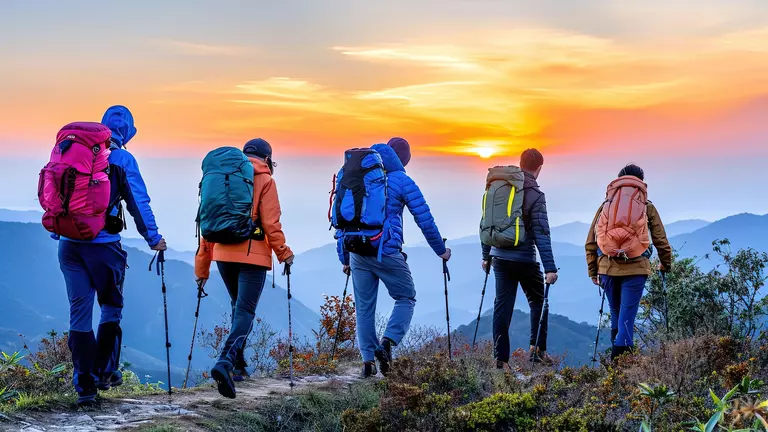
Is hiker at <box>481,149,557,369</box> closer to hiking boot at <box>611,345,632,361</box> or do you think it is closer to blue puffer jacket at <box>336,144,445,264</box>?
hiking boot at <box>611,345,632,361</box>

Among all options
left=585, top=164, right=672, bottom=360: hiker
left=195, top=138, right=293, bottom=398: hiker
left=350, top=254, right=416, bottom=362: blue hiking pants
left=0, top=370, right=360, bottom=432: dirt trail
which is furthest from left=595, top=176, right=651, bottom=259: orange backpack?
left=195, top=138, right=293, bottom=398: hiker

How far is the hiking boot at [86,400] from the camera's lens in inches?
287

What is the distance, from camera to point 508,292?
9.73 meters

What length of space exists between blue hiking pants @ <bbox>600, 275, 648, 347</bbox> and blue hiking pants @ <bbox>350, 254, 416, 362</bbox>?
2532 mm

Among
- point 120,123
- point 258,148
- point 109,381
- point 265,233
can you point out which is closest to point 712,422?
point 265,233

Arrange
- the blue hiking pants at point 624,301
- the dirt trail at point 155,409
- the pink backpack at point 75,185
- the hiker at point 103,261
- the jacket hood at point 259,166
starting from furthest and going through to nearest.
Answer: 1. the blue hiking pants at point 624,301
2. the jacket hood at point 259,166
3. the hiker at point 103,261
4. the pink backpack at point 75,185
5. the dirt trail at point 155,409

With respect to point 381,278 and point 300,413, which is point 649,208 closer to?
point 381,278

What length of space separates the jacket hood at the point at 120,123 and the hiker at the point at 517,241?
14.5 feet

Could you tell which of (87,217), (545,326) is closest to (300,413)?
(87,217)

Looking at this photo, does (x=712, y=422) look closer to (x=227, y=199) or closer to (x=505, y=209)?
(x=227, y=199)

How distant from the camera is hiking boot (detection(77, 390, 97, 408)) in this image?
728 centimetres

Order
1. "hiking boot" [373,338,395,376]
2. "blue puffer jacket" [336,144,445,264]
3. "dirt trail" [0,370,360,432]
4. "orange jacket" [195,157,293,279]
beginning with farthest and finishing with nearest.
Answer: "hiking boot" [373,338,395,376] → "blue puffer jacket" [336,144,445,264] → "orange jacket" [195,157,293,279] → "dirt trail" [0,370,360,432]

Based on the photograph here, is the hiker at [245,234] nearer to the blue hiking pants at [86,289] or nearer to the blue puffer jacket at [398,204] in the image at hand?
the blue hiking pants at [86,289]

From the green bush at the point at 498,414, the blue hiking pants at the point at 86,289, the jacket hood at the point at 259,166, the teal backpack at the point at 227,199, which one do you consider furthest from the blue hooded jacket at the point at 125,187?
the green bush at the point at 498,414
